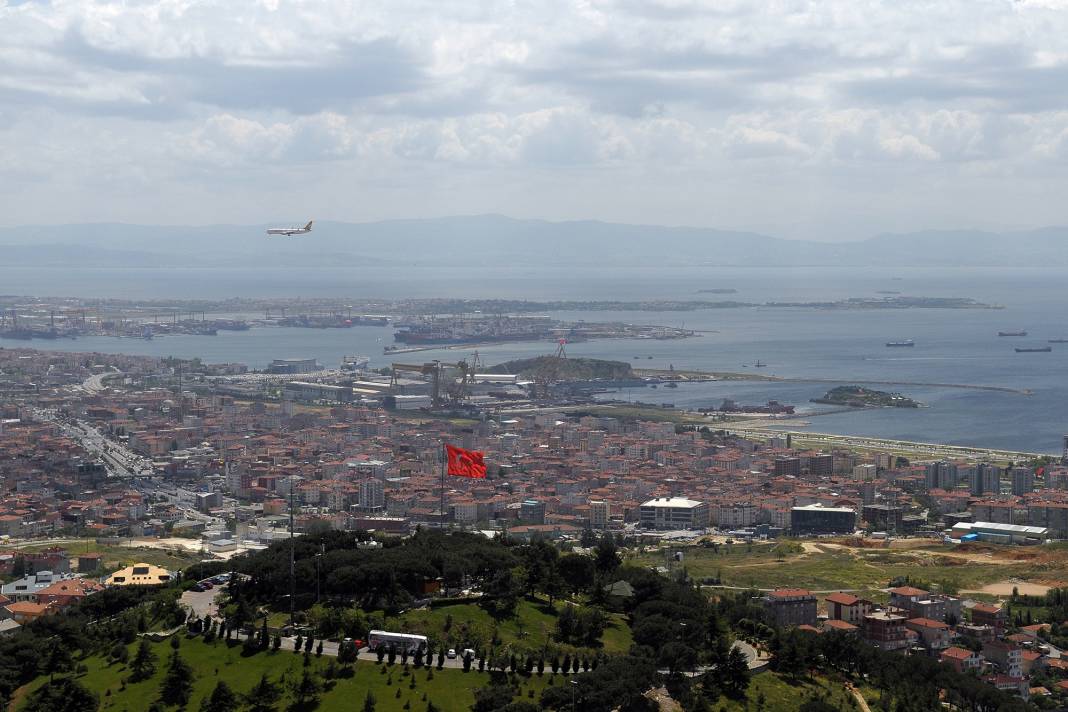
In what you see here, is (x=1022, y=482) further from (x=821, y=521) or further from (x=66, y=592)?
(x=66, y=592)

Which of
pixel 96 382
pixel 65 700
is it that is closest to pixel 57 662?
pixel 65 700

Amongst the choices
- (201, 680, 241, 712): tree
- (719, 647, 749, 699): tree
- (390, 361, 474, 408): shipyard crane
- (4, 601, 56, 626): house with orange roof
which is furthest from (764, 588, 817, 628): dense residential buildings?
(390, 361, 474, 408): shipyard crane

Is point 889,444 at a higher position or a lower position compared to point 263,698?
lower

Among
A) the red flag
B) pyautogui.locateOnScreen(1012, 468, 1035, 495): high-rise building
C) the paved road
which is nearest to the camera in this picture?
the paved road

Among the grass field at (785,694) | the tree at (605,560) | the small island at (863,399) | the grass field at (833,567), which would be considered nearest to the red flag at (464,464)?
the tree at (605,560)

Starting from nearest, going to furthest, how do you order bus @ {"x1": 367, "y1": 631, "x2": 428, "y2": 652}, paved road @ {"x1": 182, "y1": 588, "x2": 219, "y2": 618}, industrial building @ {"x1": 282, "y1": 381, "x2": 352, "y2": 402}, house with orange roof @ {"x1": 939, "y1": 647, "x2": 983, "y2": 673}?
bus @ {"x1": 367, "y1": 631, "x2": 428, "y2": 652} → paved road @ {"x1": 182, "y1": 588, "x2": 219, "y2": 618} → house with orange roof @ {"x1": 939, "y1": 647, "x2": 983, "y2": 673} → industrial building @ {"x1": 282, "y1": 381, "x2": 352, "y2": 402}

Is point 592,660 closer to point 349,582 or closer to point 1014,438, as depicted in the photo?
point 349,582

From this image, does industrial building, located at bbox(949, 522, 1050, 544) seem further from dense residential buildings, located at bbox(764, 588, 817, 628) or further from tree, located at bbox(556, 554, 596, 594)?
tree, located at bbox(556, 554, 596, 594)

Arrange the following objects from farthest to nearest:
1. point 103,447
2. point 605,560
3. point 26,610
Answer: point 103,447
point 605,560
point 26,610
